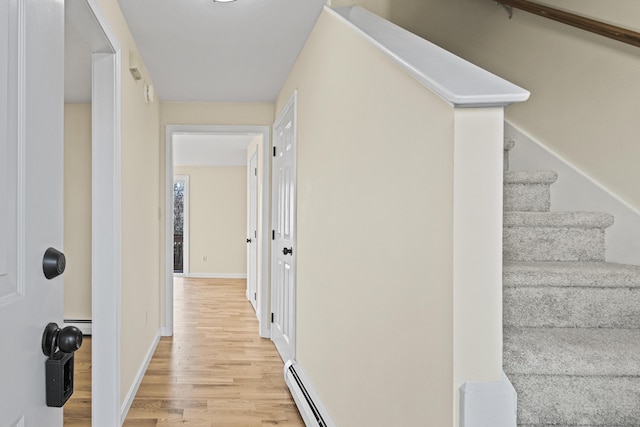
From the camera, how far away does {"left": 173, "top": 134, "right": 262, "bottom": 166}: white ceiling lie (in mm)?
6805

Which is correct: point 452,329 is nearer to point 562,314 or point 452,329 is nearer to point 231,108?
point 562,314

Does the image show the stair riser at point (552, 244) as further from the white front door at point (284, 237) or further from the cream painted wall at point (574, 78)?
the white front door at point (284, 237)

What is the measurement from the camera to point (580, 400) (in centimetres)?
128

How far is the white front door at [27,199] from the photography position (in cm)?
72

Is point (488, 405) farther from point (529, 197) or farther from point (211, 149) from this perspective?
point (211, 149)

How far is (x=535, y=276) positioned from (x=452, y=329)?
72 cm

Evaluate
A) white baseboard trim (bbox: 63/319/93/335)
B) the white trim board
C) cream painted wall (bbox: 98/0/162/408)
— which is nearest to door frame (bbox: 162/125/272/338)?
cream painted wall (bbox: 98/0/162/408)

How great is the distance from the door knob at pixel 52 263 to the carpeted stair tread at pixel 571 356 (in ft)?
3.61

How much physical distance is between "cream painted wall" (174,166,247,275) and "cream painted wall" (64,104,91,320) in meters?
4.18

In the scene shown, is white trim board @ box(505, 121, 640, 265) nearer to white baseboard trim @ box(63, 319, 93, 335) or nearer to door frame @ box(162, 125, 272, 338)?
door frame @ box(162, 125, 272, 338)

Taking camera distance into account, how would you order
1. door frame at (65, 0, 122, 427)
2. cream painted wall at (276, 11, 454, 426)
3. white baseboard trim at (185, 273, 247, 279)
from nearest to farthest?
cream painted wall at (276, 11, 454, 426) < door frame at (65, 0, 122, 427) < white baseboard trim at (185, 273, 247, 279)

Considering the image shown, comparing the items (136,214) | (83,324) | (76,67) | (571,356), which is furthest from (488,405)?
(83,324)

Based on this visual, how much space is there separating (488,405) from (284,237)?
300 cm

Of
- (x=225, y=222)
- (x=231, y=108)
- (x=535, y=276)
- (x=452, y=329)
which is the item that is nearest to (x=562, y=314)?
(x=535, y=276)
